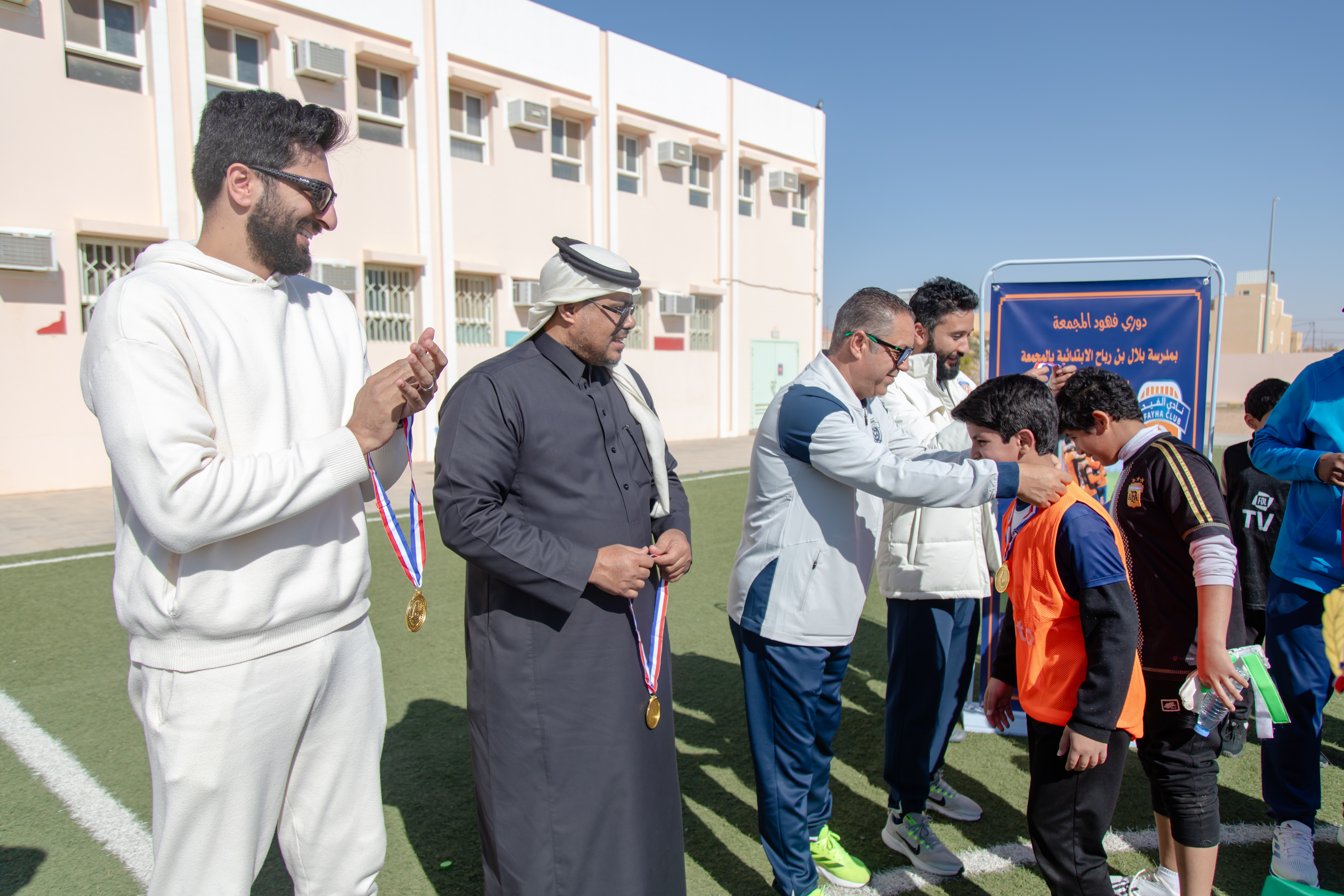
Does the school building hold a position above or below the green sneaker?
above

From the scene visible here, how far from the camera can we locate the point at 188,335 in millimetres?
1634

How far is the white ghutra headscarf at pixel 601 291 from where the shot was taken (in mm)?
2266

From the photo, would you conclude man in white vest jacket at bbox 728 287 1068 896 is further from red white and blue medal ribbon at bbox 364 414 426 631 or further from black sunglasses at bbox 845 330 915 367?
red white and blue medal ribbon at bbox 364 414 426 631

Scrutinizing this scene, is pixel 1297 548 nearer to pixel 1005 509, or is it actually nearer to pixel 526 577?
pixel 1005 509

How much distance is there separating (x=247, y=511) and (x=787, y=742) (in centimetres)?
185

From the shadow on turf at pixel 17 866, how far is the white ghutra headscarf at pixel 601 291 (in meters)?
2.49

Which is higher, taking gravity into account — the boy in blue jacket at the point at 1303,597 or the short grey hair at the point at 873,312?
the short grey hair at the point at 873,312

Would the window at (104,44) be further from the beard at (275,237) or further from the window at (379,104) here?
the beard at (275,237)

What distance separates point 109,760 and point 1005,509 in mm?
4289

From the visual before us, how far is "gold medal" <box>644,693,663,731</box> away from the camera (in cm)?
229

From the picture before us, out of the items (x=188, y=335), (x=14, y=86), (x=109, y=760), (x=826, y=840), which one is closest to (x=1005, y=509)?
(x=826, y=840)

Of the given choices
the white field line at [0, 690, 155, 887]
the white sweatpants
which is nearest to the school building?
the white field line at [0, 690, 155, 887]

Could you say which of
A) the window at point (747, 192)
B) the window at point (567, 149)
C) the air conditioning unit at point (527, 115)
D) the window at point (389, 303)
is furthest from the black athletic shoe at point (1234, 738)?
the window at point (747, 192)

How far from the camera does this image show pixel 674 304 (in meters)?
18.3
